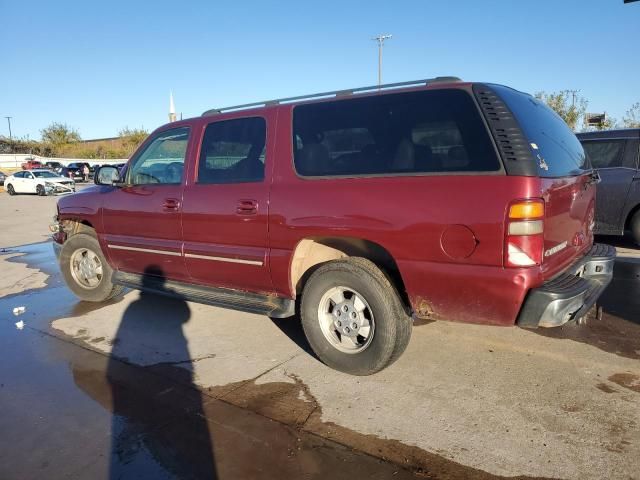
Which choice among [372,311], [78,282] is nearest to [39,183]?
[78,282]

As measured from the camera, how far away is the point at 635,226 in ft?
23.7

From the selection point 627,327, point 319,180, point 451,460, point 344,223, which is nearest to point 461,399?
point 451,460

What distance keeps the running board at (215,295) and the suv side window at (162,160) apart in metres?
0.99

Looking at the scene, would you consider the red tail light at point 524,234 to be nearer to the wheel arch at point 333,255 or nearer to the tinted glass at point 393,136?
the tinted glass at point 393,136

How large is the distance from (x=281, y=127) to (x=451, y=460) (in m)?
2.63

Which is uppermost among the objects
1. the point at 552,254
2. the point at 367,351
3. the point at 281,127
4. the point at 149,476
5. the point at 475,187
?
the point at 281,127

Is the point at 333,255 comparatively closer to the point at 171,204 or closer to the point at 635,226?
the point at 171,204

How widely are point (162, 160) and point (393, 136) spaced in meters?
2.54

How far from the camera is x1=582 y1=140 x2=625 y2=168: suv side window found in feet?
23.8

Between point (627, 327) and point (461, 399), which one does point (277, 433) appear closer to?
point (461, 399)

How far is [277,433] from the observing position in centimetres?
287

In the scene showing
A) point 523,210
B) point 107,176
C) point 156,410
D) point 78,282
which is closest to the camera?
point 523,210

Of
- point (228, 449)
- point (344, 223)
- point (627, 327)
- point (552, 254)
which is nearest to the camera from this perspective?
point (228, 449)

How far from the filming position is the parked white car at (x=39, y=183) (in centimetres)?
2673
